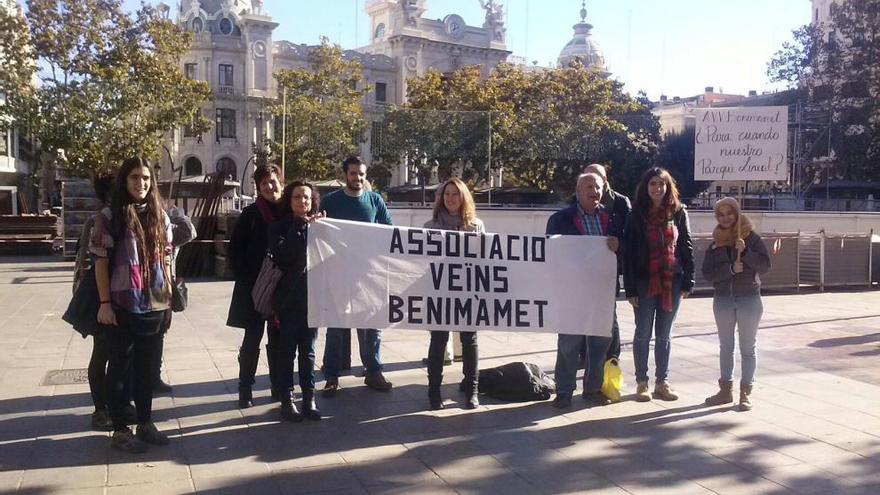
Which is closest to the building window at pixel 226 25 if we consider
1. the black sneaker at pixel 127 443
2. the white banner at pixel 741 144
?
the white banner at pixel 741 144

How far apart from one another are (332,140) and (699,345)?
30335 mm

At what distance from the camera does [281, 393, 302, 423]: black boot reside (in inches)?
236

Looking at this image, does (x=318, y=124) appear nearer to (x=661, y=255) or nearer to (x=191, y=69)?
(x=191, y=69)

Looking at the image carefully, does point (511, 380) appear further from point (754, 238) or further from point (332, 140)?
point (332, 140)

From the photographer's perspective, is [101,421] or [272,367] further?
[272,367]

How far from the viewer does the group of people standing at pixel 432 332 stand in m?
5.34

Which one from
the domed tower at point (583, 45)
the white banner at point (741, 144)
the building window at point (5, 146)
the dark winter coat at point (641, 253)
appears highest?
the domed tower at point (583, 45)

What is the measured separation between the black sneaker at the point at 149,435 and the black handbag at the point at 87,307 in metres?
0.65

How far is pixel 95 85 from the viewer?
31.5m

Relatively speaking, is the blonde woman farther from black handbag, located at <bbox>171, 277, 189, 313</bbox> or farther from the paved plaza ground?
black handbag, located at <bbox>171, 277, 189, 313</bbox>

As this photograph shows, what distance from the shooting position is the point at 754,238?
21.4 feet

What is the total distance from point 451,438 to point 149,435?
6.16 feet

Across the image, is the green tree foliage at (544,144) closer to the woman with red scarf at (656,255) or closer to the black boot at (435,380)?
the woman with red scarf at (656,255)

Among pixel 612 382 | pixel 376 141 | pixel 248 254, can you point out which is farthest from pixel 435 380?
pixel 376 141
